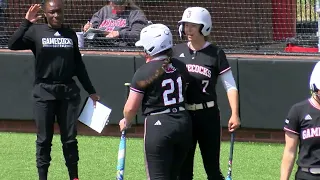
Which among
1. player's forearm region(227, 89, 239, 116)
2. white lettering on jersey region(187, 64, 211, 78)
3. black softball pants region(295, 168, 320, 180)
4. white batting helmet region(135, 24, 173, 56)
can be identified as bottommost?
black softball pants region(295, 168, 320, 180)

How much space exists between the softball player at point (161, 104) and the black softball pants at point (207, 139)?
56cm

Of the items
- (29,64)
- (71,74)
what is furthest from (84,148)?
(71,74)

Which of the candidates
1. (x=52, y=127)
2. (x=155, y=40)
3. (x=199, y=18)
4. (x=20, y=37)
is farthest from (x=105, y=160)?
(x=155, y=40)

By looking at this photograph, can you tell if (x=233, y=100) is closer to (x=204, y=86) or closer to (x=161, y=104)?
(x=204, y=86)

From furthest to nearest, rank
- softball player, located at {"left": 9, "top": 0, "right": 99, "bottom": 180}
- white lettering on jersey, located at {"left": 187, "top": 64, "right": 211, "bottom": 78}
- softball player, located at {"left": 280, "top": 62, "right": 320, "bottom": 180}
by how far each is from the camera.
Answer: softball player, located at {"left": 9, "top": 0, "right": 99, "bottom": 180}, white lettering on jersey, located at {"left": 187, "top": 64, "right": 211, "bottom": 78}, softball player, located at {"left": 280, "top": 62, "right": 320, "bottom": 180}

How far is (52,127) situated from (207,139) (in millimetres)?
1645

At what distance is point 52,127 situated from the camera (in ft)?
23.9

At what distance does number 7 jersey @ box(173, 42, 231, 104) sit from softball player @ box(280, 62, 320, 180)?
150cm

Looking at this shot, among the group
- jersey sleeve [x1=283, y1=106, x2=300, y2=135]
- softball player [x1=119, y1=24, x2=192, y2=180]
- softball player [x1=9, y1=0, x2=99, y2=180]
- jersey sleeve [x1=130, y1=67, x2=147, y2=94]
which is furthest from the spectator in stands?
jersey sleeve [x1=283, y1=106, x2=300, y2=135]

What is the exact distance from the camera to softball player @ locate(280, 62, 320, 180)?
4859 mm

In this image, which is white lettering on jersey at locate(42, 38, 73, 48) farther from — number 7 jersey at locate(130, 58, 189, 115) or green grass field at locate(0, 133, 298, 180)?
number 7 jersey at locate(130, 58, 189, 115)

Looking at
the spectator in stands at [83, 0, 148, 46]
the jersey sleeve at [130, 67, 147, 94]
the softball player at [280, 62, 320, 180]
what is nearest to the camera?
the softball player at [280, 62, 320, 180]

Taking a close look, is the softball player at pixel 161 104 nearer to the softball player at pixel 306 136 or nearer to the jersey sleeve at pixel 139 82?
the jersey sleeve at pixel 139 82

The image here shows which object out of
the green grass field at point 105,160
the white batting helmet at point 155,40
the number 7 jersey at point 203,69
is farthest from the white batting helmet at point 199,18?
the green grass field at point 105,160
